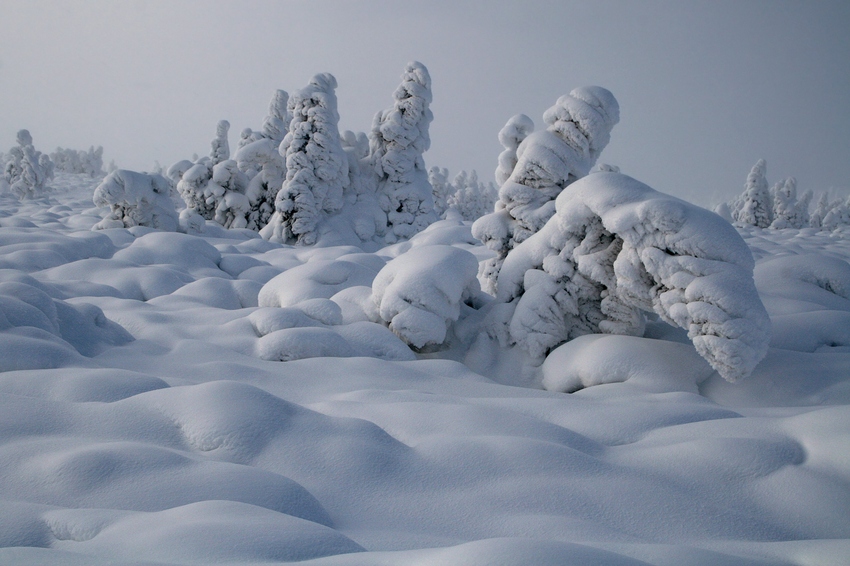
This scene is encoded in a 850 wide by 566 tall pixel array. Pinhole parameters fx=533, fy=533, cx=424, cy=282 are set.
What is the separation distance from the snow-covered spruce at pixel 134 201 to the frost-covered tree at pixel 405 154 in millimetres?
6368

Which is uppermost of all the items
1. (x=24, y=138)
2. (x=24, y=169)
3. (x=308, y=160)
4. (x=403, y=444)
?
(x=24, y=138)

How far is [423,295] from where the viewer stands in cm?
501

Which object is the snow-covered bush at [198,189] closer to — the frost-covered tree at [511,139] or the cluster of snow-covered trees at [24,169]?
the cluster of snow-covered trees at [24,169]

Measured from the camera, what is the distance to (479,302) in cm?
600

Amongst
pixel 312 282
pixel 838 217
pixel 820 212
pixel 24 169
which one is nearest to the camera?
pixel 312 282

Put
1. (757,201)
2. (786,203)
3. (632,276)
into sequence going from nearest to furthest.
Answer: (632,276)
(757,201)
(786,203)

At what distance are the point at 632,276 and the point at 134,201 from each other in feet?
39.1

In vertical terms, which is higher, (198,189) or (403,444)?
(198,189)

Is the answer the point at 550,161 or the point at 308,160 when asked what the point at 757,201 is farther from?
the point at 550,161

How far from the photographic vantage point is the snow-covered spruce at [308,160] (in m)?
14.9

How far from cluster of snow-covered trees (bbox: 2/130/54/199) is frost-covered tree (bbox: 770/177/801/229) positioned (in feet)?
122

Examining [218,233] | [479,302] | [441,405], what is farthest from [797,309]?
[218,233]

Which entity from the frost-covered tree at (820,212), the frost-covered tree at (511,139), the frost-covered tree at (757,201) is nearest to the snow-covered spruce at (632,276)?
the frost-covered tree at (511,139)

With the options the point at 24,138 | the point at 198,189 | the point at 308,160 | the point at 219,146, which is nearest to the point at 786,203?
the point at 308,160
